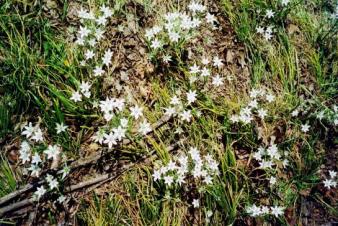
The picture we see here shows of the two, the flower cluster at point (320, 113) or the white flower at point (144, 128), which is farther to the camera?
the flower cluster at point (320, 113)

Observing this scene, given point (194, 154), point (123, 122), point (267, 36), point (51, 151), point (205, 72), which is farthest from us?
point (267, 36)

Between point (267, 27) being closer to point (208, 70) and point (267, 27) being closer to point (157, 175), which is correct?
point (208, 70)

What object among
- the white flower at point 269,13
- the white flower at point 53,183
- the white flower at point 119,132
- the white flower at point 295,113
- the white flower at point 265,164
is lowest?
the white flower at point 53,183

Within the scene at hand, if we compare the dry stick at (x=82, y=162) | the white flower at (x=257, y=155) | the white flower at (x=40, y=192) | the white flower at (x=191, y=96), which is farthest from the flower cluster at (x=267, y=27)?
the white flower at (x=40, y=192)

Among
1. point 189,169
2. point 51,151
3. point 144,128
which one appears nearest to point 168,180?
point 189,169

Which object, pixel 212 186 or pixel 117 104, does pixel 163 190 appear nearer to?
pixel 212 186

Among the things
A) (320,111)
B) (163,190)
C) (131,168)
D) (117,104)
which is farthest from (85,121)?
(320,111)

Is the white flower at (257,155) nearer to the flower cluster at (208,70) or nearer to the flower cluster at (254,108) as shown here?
the flower cluster at (254,108)

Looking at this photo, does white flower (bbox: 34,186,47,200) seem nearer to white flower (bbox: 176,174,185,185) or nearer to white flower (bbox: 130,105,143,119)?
white flower (bbox: 130,105,143,119)
